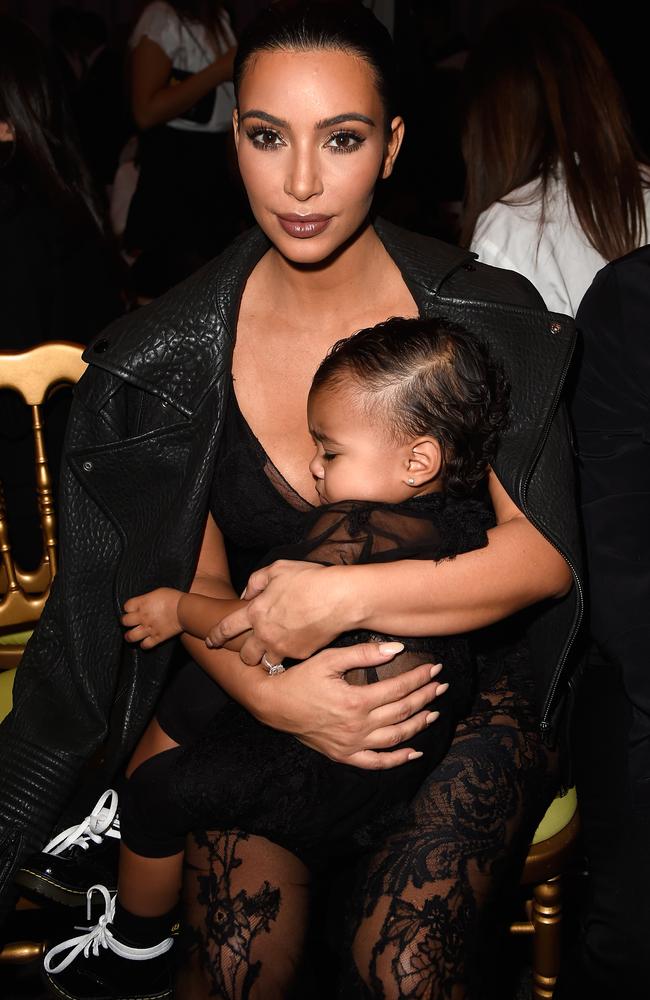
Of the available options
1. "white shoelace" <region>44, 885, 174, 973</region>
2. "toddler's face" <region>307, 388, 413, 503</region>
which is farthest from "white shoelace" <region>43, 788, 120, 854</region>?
"toddler's face" <region>307, 388, 413, 503</region>

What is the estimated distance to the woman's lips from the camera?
1.82 metres

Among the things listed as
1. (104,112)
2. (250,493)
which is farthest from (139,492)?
(104,112)

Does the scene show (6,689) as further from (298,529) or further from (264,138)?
(264,138)

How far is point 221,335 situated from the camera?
1987 millimetres

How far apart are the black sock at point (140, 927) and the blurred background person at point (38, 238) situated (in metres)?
1.15

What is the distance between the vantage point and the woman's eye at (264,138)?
1.80 m

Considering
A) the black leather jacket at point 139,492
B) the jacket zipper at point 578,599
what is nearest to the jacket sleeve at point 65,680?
the black leather jacket at point 139,492

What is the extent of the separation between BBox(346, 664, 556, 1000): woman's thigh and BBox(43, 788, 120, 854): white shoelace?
52cm

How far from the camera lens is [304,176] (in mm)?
1770

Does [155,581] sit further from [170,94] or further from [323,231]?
[170,94]

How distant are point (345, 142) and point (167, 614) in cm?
87

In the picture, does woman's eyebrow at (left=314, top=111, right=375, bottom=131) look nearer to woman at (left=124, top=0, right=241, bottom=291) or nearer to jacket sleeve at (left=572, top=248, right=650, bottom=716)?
jacket sleeve at (left=572, top=248, right=650, bottom=716)

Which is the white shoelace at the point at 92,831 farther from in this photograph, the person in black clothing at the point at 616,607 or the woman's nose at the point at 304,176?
the woman's nose at the point at 304,176

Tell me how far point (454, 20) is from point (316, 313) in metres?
8.62
